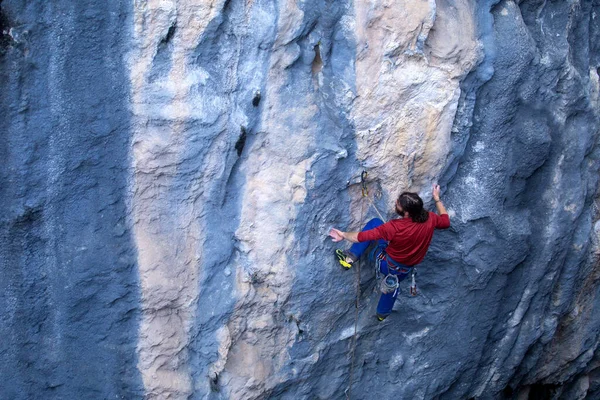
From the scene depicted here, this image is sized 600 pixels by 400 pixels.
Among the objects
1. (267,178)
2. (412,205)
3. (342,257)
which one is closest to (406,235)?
(412,205)

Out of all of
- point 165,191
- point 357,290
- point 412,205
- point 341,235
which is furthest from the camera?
point 357,290

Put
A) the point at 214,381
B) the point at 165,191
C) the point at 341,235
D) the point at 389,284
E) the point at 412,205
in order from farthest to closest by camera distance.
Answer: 1. the point at 389,284
2. the point at 214,381
3. the point at 341,235
4. the point at 412,205
5. the point at 165,191

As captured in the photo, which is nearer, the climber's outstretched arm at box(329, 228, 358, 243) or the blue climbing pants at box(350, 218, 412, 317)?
the climber's outstretched arm at box(329, 228, 358, 243)

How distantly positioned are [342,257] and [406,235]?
1.45 ft

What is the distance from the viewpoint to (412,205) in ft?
12.2

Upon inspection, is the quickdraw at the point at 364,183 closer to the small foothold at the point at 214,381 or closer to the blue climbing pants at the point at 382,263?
the blue climbing pants at the point at 382,263

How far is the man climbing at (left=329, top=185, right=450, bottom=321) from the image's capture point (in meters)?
3.74

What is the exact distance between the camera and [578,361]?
19.0 ft

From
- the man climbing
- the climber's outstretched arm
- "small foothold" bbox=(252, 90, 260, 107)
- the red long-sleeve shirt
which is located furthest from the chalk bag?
"small foothold" bbox=(252, 90, 260, 107)

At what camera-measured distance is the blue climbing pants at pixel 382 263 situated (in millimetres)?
A: 4012

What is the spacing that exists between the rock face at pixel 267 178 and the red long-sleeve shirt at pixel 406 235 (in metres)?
0.26

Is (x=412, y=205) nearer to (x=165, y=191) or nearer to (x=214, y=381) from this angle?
(x=165, y=191)

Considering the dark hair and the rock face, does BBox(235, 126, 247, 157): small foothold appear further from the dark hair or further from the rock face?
the dark hair

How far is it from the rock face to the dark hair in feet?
0.87
